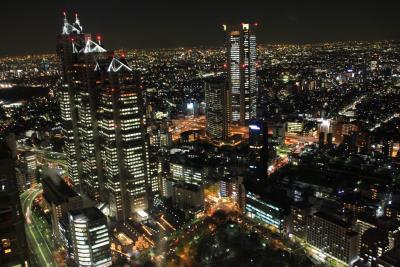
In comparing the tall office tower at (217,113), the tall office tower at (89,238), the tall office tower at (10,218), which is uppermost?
the tall office tower at (10,218)

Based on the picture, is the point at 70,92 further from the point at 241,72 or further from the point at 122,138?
the point at 241,72

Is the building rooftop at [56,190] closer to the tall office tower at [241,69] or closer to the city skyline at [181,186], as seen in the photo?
the city skyline at [181,186]

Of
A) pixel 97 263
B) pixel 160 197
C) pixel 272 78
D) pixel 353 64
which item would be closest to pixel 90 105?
pixel 160 197

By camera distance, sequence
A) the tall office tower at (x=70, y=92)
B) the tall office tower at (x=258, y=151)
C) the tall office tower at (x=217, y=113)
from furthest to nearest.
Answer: the tall office tower at (x=217, y=113) → the tall office tower at (x=258, y=151) → the tall office tower at (x=70, y=92)

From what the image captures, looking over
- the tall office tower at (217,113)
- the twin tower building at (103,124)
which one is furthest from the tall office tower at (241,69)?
the twin tower building at (103,124)

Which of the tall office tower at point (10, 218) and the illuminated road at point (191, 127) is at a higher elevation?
the tall office tower at point (10, 218)

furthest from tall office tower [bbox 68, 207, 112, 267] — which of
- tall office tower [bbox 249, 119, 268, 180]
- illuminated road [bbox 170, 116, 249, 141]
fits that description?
illuminated road [bbox 170, 116, 249, 141]

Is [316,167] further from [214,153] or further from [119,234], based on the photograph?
[119,234]

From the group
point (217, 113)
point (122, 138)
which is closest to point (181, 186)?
point (122, 138)
